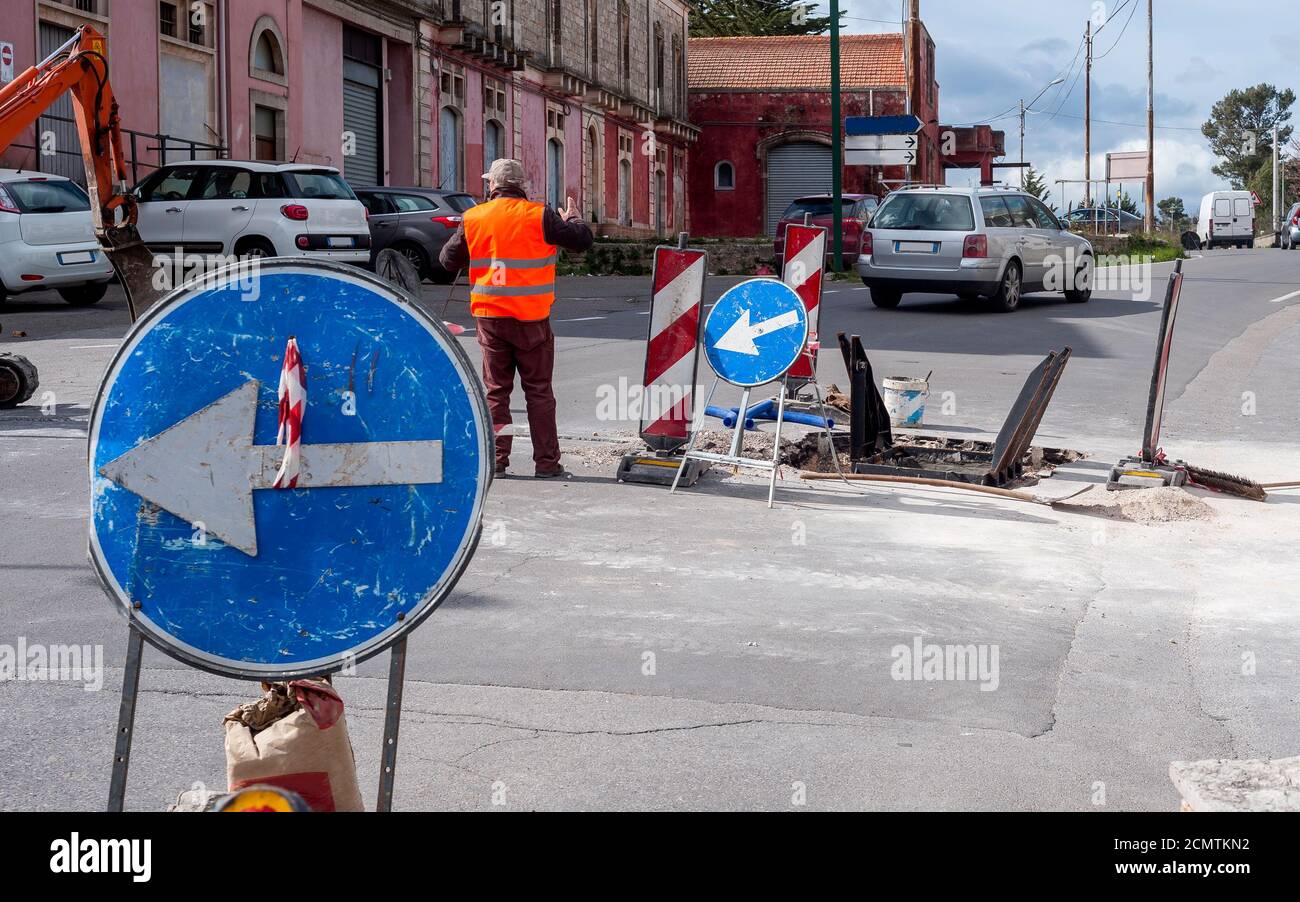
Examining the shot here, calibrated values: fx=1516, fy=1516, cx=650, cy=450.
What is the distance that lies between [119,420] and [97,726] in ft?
6.94

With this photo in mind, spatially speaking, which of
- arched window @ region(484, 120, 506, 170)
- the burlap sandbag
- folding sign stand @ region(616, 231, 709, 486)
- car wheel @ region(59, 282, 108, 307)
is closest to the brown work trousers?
folding sign stand @ region(616, 231, 709, 486)

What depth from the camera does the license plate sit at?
20922mm

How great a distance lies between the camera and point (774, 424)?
1130 cm

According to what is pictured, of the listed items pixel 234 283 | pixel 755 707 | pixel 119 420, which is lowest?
pixel 755 707

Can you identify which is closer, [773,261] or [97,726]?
[97,726]

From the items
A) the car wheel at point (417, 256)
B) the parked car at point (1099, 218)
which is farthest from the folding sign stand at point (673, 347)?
the parked car at point (1099, 218)

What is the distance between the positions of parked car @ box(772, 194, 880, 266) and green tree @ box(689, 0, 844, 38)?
36590 mm

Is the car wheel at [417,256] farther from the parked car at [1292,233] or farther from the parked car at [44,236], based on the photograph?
the parked car at [1292,233]

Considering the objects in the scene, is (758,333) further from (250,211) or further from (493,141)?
(493,141)

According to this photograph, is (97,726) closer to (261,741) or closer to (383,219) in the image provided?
(261,741)
